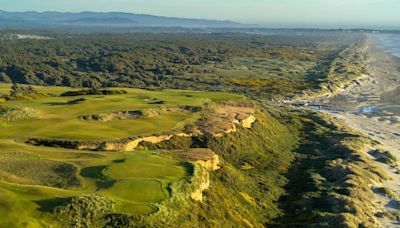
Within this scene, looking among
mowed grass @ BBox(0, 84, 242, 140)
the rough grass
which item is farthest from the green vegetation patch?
the rough grass

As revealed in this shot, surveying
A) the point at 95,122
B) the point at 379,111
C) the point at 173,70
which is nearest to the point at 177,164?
the point at 95,122

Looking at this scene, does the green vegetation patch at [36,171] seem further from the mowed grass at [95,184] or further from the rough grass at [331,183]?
the rough grass at [331,183]

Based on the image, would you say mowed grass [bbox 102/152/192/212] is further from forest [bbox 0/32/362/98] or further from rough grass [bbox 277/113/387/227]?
forest [bbox 0/32/362/98]

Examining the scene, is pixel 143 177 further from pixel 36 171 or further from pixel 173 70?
pixel 173 70

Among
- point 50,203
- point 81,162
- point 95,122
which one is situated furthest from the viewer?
point 95,122

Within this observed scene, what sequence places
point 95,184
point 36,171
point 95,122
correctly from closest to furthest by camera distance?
point 95,184
point 36,171
point 95,122

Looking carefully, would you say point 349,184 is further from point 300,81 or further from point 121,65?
point 121,65

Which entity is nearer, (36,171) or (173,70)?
(36,171)

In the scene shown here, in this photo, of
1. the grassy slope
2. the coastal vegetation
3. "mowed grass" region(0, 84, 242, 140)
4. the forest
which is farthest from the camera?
the forest
